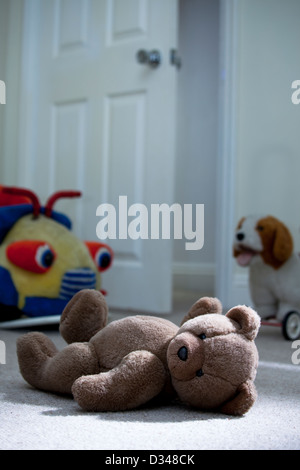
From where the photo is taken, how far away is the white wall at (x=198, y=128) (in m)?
2.69

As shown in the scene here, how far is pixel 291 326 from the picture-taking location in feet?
4.38

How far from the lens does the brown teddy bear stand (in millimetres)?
654

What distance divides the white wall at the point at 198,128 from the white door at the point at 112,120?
3.03 feet

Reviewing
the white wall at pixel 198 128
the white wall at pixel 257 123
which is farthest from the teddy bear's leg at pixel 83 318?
the white wall at pixel 198 128

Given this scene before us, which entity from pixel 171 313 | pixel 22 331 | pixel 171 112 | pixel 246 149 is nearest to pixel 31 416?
pixel 22 331

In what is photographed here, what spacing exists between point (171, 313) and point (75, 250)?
0.41 m

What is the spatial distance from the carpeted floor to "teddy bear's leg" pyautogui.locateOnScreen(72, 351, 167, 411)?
0.05 feet

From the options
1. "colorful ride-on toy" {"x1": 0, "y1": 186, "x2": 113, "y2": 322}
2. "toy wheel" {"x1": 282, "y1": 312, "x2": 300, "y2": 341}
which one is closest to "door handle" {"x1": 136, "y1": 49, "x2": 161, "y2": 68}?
"colorful ride-on toy" {"x1": 0, "y1": 186, "x2": 113, "y2": 322}

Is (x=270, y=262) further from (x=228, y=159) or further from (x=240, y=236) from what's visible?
(x=228, y=159)

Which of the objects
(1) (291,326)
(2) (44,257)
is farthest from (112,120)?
(1) (291,326)

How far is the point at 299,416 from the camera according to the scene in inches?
27.4

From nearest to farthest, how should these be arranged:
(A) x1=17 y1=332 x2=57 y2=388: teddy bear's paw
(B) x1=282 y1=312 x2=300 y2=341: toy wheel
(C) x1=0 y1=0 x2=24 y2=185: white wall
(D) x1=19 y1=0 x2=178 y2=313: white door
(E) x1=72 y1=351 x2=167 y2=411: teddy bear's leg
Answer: (E) x1=72 y1=351 x2=167 y2=411: teddy bear's leg, (A) x1=17 y1=332 x2=57 y2=388: teddy bear's paw, (B) x1=282 y1=312 x2=300 y2=341: toy wheel, (D) x1=19 y1=0 x2=178 y2=313: white door, (C) x1=0 y1=0 x2=24 y2=185: white wall

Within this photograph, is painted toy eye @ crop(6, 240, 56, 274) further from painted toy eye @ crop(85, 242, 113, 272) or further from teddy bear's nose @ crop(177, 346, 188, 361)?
teddy bear's nose @ crop(177, 346, 188, 361)

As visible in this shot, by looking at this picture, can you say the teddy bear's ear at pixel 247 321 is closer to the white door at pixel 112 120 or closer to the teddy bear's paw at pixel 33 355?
the teddy bear's paw at pixel 33 355
